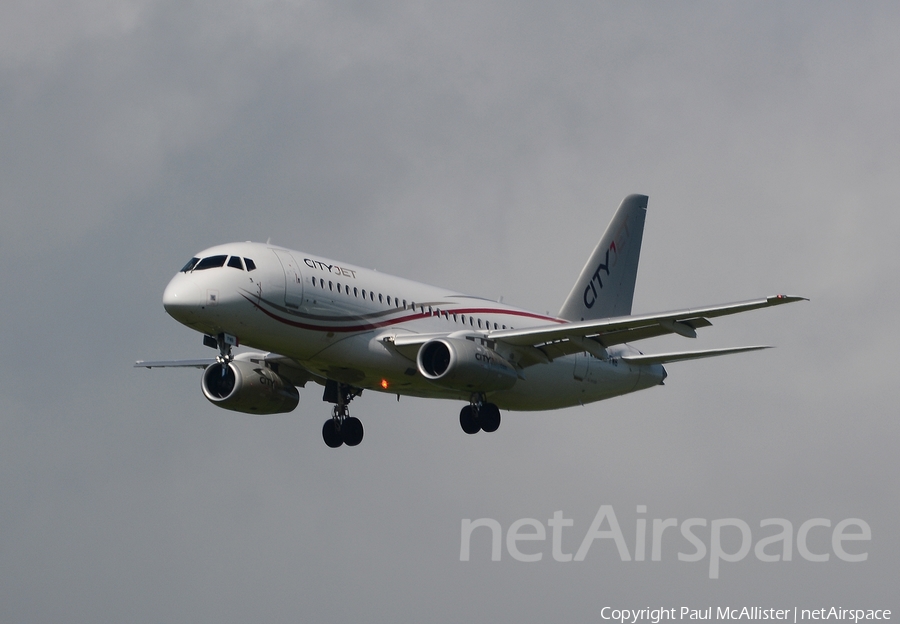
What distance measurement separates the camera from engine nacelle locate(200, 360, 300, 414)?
142 ft

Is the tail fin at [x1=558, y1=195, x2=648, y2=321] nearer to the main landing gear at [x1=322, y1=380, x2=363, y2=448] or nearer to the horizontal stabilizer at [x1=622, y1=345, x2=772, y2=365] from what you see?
the horizontal stabilizer at [x1=622, y1=345, x2=772, y2=365]

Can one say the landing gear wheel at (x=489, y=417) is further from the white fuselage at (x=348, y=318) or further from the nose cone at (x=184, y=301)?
the nose cone at (x=184, y=301)

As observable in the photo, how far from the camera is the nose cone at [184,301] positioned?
37625mm

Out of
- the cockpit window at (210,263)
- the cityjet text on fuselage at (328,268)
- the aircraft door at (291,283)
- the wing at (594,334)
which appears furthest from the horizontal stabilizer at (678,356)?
the cockpit window at (210,263)

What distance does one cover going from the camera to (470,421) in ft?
141

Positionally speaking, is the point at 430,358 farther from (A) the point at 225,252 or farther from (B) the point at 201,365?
(B) the point at 201,365

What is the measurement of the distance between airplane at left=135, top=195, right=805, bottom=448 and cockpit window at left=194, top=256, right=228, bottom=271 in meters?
0.03

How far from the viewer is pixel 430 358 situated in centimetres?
4125

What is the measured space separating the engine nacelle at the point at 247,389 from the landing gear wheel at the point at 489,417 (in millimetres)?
6339

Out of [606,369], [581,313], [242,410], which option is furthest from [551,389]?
[242,410]

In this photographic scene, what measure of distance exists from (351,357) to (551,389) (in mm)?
8222

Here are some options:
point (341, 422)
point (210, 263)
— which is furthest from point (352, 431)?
point (210, 263)

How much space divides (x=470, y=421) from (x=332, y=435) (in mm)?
5470

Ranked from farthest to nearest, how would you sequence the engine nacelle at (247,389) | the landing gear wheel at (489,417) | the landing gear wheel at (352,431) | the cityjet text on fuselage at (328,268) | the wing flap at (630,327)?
the landing gear wheel at (352,431)
the engine nacelle at (247,389)
the landing gear wheel at (489,417)
the cityjet text on fuselage at (328,268)
the wing flap at (630,327)
